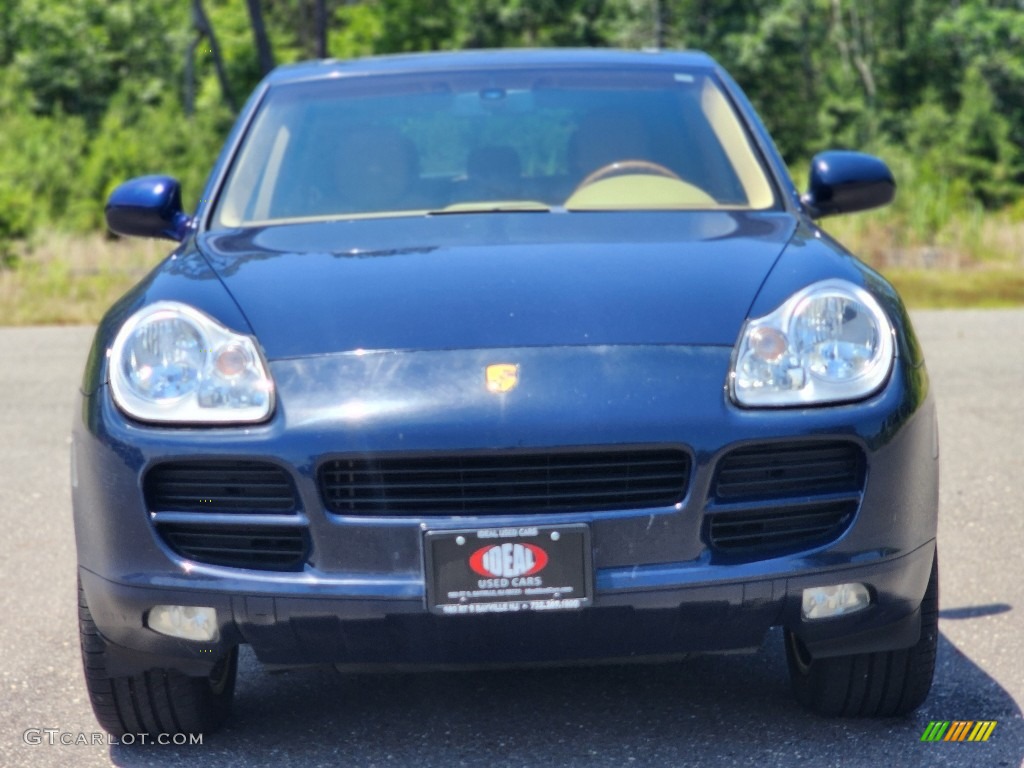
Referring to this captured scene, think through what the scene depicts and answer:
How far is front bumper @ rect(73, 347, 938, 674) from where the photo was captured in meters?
2.89

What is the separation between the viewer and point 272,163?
435cm

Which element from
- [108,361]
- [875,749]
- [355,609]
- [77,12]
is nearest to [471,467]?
[355,609]

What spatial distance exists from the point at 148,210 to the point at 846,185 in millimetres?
1900

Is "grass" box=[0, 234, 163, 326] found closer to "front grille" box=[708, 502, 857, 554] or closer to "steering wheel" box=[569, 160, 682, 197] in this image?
"steering wheel" box=[569, 160, 682, 197]

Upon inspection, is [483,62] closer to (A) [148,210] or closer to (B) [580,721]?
(A) [148,210]

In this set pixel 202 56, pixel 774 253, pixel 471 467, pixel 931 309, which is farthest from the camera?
pixel 202 56

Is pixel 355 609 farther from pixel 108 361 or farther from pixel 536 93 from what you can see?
pixel 536 93

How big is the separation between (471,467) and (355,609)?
0.34 metres

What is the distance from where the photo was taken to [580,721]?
3512 mm

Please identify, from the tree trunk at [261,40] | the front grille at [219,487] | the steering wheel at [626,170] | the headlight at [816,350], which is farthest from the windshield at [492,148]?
the tree trunk at [261,40]

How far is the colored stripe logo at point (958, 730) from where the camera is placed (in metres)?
A: 3.36

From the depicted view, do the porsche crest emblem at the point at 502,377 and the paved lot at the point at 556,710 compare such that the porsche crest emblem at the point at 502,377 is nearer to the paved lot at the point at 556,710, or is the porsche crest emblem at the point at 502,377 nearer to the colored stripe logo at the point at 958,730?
the paved lot at the point at 556,710

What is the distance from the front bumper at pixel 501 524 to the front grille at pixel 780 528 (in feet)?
0.08
